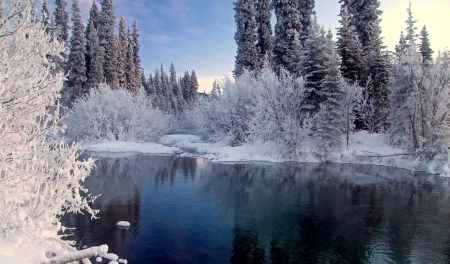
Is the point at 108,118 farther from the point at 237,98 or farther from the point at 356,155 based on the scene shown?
the point at 356,155

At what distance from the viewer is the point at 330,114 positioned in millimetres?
26031

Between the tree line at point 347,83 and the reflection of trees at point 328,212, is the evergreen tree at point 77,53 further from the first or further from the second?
the reflection of trees at point 328,212

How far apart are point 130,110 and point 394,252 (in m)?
33.5

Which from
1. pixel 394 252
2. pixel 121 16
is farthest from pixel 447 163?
pixel 121 16

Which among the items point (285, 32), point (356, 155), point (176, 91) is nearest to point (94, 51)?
point (285, 32)

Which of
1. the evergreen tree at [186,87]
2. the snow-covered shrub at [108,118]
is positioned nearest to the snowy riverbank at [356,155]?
the snow-covered shrub at [108,118]

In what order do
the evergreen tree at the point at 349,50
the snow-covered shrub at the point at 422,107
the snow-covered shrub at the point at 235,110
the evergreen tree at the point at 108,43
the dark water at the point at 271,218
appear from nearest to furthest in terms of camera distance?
1. the dark water at the point at 271,218
2. the snow-covered shrub at the point at 422,107
3. the evergreen tree at the point at 349,50
4. the snow-covered shrub at the point at 235,110
5. the evergreen tree at the point at 108,43

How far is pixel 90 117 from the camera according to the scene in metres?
35.9

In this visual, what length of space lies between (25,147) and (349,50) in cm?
2997

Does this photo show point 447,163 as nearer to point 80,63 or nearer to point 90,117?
point 90,117

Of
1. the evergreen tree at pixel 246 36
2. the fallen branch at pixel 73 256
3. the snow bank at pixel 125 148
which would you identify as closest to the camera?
the fallen branch at pixel 73 256

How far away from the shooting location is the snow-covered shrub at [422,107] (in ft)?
70.7

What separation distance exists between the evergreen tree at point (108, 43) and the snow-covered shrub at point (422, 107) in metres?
34.5

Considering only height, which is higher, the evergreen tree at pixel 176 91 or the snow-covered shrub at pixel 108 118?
the evergreen tree at pixel 176 91
